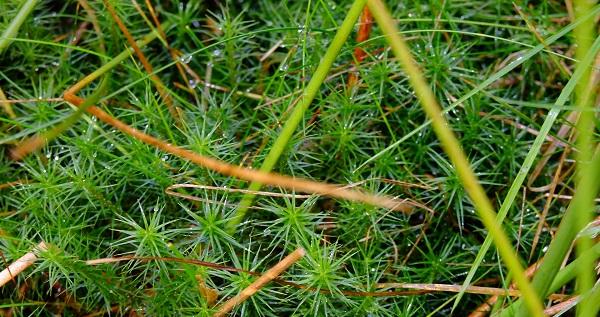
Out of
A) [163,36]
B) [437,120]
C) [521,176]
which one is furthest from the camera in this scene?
[163,36]

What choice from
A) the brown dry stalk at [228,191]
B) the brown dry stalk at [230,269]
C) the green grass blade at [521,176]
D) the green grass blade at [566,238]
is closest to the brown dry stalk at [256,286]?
the brown dry stalk at [230,269]

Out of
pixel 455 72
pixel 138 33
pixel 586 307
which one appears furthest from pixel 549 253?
pixel 138 33

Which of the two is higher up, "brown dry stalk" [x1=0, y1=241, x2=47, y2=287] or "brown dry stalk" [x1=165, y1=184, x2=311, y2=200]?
"brown dry stalk" [x1=165, y1=184, x2=311, y2=200]

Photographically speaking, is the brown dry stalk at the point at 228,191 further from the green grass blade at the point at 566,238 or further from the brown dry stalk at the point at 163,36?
the green grass blade at the point at 566,238

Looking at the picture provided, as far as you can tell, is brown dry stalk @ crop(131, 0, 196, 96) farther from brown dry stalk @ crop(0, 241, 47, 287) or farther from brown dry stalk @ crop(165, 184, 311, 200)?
brown dry stalk @ crop(0, 241, 47, 287)

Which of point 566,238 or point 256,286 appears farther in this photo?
point 256,286

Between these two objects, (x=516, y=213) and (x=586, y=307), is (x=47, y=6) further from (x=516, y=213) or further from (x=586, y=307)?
(x=586, y=307)

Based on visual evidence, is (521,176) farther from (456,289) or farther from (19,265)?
(19,265)

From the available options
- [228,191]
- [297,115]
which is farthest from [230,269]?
[297,115]

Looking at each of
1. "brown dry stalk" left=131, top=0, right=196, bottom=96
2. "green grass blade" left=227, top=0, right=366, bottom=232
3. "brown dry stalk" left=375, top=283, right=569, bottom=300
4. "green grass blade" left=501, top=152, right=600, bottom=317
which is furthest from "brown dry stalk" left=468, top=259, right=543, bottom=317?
"brown dry stalk" left=131, top=0, right=196, bottom=96
